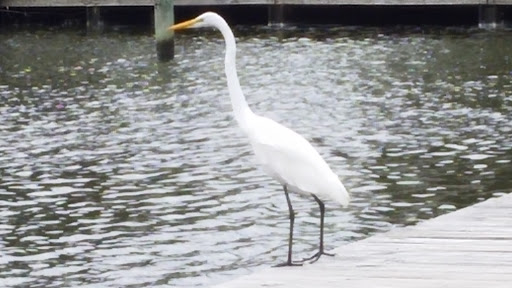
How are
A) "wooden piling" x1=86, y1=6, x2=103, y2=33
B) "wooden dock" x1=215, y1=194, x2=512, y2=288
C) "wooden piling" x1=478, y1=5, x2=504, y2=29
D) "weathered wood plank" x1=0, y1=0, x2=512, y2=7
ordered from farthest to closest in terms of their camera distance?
"wooden piling" x1=86, y1=6, x2=103, y2=33
"wooden piling" x1=478, y1=5, x2=504, y2=29
"weathered wood plank" x1=0, y1=0, x2=512, y2=7
"wooden dock" x1=215, y1=194, x2=512, y2=288

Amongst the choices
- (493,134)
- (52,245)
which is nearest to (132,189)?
(52,245)

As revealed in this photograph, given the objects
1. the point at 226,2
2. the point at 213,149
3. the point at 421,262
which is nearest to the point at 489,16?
the point at 226,2

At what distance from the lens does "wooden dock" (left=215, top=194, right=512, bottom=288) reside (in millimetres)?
7367

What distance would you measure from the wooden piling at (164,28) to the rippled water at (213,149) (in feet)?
1.22

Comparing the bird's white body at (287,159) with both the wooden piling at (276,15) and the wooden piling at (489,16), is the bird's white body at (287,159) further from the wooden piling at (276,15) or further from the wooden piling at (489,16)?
the wooden piling at (276,15)

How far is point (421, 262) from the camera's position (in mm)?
7852

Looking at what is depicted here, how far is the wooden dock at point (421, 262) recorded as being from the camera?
24.2 ft

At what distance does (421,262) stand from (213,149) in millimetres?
8802

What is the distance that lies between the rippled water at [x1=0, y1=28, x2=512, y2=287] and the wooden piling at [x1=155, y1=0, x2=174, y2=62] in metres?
0.37

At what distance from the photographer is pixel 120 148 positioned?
16875 mm

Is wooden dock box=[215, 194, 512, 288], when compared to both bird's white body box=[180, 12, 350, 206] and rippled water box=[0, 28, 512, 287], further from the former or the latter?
rippled water box=[0, 28, 512, 287]

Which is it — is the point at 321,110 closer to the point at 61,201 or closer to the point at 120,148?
the point at 120,148

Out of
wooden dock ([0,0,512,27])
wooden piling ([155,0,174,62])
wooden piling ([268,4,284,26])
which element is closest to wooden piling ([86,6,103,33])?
wooden dock ([0,0,512,27])

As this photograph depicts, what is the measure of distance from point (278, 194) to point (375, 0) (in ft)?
62.4
